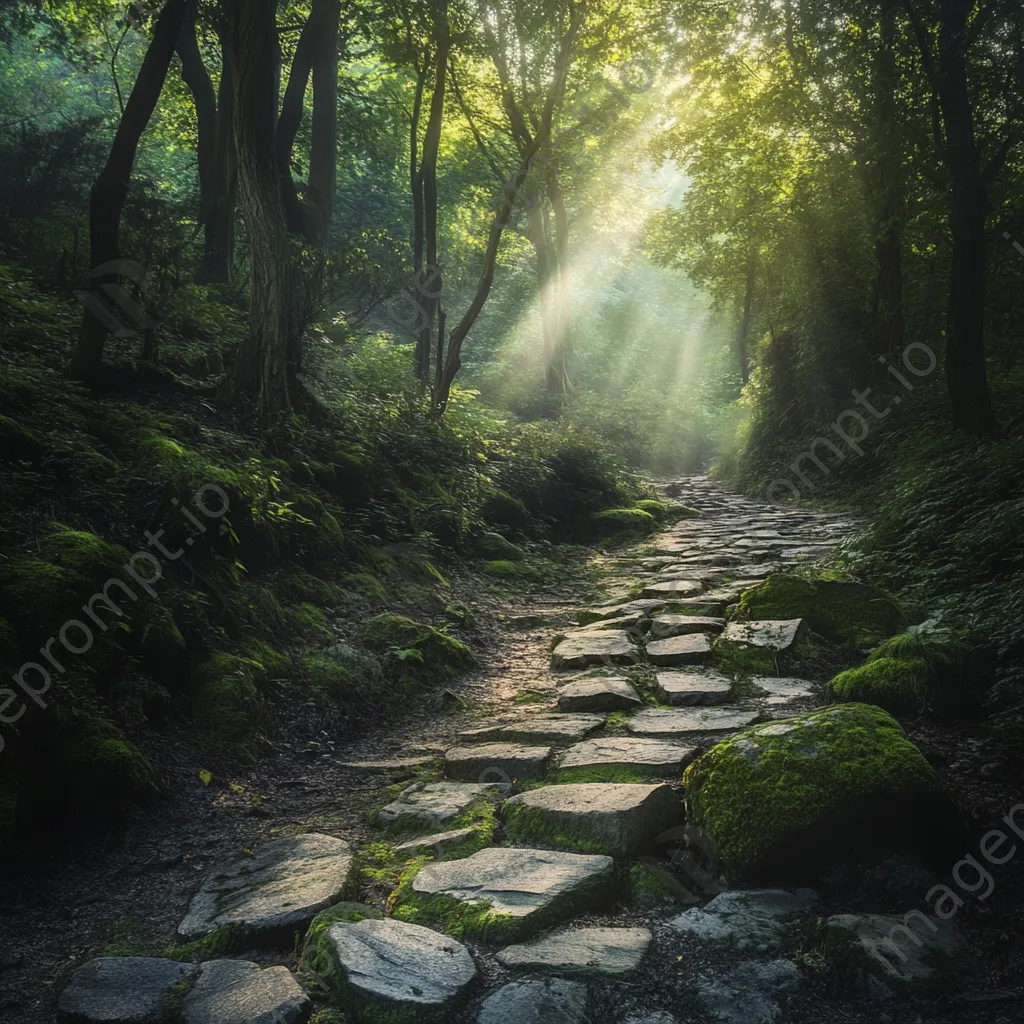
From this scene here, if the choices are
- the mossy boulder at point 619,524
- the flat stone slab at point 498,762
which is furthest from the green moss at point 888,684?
the mossy boulder at point 619,524

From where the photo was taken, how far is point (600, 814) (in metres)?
3.00

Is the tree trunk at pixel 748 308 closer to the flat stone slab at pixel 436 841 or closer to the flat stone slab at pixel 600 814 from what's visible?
the flat stone slab at pixel 600 814

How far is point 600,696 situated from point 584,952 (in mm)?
2392

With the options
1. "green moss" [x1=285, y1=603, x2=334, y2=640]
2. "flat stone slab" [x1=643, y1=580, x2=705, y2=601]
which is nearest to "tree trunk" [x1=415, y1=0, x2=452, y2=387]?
"flat stone slab" [x1=643, y1=580, x2=705, y2=601]

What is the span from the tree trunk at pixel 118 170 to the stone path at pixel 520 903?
13.8ft

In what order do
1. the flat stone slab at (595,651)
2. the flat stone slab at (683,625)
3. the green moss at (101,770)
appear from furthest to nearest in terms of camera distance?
the flat stone slab at (683,625) → the flat stone slab at (595,651) → the green moss at (101,770)

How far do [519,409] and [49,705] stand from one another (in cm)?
2119

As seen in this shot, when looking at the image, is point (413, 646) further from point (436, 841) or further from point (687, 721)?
point (436, 841)

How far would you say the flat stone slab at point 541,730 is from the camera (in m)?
4.12

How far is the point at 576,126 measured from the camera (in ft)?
75.0

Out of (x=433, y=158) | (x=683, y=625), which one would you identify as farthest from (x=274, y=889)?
(x=433, y=158)

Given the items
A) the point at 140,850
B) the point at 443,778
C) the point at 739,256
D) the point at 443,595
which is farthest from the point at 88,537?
the point at 739,256

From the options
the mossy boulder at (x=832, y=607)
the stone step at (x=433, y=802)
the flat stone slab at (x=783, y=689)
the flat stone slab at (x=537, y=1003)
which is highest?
the mossy boulder at (x=832, y=607)

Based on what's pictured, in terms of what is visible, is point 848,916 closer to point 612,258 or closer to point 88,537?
point 88,537
